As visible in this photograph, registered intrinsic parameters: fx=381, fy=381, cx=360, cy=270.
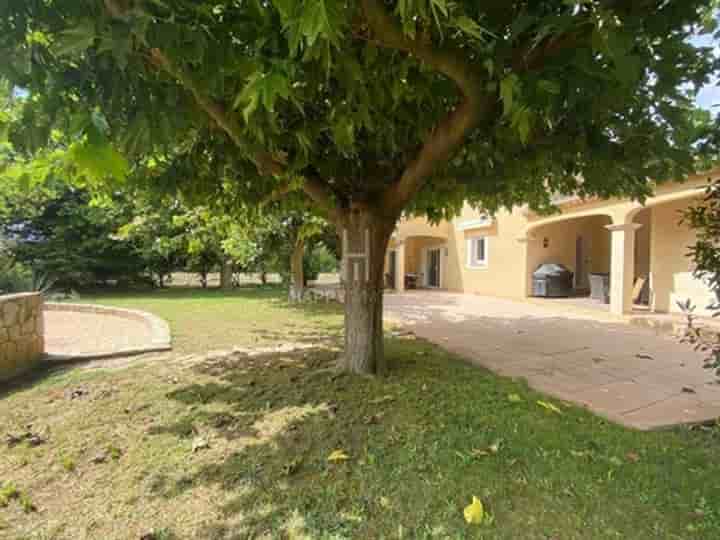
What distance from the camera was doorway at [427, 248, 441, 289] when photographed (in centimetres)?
1889

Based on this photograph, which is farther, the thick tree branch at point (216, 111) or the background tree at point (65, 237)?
the background tree at point (65, 237)

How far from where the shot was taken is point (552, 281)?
1270 cm

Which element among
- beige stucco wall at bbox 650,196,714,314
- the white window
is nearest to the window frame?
the white window

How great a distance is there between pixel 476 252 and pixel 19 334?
14565 millimetres

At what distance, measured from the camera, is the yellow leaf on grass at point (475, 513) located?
2238mm

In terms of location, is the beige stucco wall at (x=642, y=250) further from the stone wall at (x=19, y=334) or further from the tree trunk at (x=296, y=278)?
the stone wall at (x=19, y=334)

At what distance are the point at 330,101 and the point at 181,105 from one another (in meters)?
1.06

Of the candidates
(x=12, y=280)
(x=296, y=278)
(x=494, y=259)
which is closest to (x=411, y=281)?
(x=494, y=259)

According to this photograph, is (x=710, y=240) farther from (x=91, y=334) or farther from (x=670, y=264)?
(x=91, y=334)

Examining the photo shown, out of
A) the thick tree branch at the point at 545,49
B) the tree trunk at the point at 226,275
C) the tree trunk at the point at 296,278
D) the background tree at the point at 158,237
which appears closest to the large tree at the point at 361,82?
the thick tree branch at the point at 545,49

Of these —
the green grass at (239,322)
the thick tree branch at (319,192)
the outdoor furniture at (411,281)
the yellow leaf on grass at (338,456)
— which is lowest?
the yellow leaf on grass at (338,456)

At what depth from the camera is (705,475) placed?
2.70 metres

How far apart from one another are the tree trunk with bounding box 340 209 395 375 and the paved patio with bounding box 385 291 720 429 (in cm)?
196

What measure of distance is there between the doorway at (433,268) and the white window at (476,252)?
261cm
